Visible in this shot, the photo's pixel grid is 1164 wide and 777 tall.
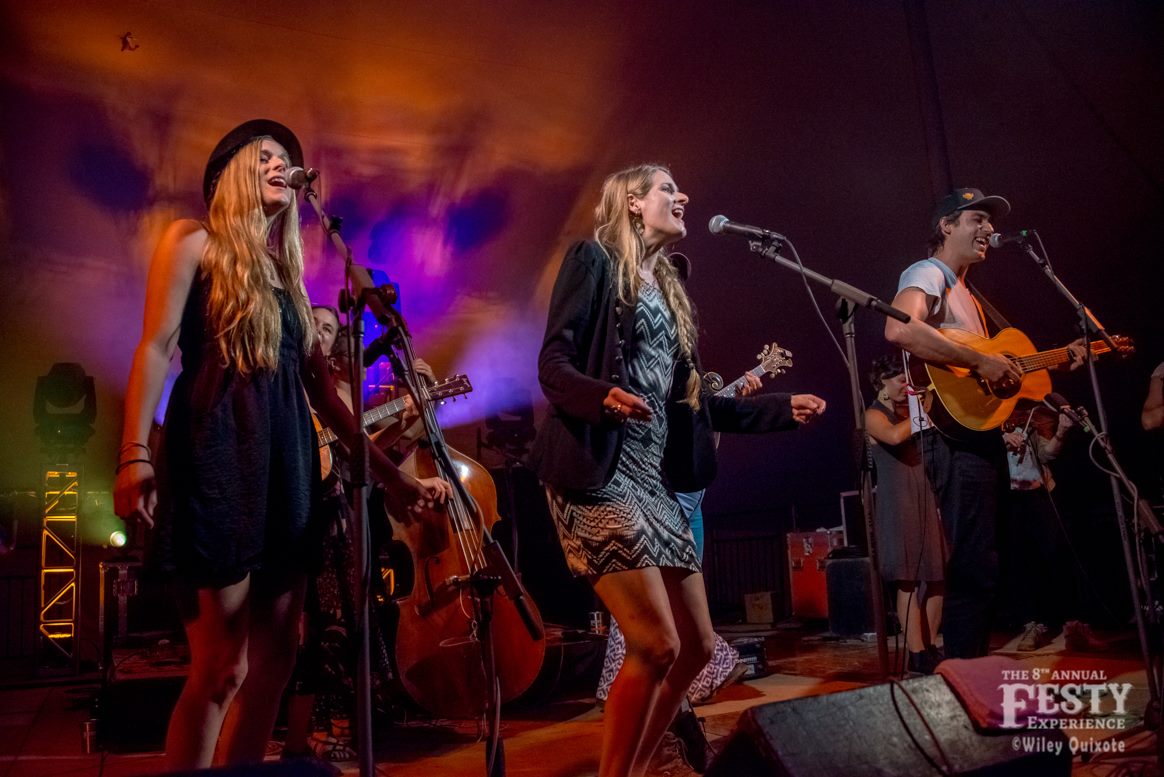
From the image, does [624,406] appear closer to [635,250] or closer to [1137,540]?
[635,250]

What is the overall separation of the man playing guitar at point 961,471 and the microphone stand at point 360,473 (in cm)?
241

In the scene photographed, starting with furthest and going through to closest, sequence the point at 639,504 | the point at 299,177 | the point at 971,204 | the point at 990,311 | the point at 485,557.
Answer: the point at 990,311, the point at 971,204, the point at 639,504, the point at 485,557, the point at 299,177

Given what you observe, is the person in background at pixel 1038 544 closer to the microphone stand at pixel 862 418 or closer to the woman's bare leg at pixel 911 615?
the woman's bare leg at pixel 911 615

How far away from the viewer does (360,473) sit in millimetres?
1963

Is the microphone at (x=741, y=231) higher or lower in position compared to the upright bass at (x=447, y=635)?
higher

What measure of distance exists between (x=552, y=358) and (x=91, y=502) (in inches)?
316

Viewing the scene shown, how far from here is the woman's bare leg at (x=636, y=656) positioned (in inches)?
94.9

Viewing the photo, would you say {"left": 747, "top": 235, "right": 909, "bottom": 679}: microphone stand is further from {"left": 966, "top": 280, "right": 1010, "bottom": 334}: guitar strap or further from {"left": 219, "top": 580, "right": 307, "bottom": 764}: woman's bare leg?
{"left": 966, "top": 280, "right": 1010, "bottom": 334}: guitar strap

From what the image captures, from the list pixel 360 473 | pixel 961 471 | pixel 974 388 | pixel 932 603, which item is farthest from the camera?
pixel 932 603

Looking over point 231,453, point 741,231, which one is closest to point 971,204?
point 741,231

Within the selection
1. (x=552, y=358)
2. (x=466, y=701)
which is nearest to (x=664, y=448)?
(x=552, y=358)

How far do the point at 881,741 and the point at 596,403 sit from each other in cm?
110

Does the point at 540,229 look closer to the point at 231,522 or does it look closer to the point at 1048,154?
the point at 1048,154

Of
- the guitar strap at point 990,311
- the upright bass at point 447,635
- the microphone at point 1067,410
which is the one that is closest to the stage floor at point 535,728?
the upright bass at point 447,635
